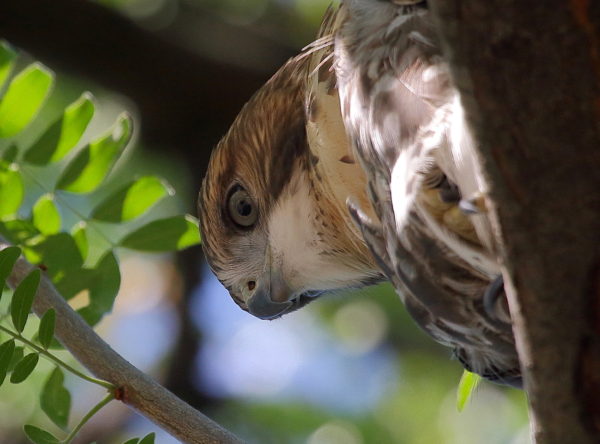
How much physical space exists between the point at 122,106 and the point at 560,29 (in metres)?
3.30

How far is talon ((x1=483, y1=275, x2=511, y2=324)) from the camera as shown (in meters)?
1.46

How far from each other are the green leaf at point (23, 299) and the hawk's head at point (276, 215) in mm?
659

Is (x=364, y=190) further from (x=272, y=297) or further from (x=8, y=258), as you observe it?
(x=8, y=258)

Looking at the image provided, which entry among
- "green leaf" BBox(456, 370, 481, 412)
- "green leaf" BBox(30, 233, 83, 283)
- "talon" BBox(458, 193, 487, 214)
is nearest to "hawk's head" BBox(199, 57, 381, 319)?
"green leaf" BBox(456, 370, 481, 412)

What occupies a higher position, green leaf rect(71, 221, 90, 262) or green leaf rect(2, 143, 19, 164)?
green leaf rect(2, 143, 19, 164)

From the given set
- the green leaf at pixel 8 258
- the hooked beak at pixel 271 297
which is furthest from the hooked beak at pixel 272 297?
the green leaf at pixel 8 258

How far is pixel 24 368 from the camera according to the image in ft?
5.77

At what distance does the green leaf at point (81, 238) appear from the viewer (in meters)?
2.14

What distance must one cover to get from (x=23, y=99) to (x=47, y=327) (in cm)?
71

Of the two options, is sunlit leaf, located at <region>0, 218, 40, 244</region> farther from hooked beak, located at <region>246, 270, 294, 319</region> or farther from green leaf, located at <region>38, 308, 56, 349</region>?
hooked beak, located at <region>246, 270, 294, 319</region>

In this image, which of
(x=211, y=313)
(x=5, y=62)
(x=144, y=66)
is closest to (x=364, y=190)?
(x=5, y=62)

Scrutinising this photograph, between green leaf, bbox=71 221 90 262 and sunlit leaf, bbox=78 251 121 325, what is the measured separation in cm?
4

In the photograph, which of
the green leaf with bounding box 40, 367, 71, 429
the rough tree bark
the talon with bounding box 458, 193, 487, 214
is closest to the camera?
the rough tree bark

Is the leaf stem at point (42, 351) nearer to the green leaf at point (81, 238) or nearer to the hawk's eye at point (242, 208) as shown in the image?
the green leaf at point (81, 238)
